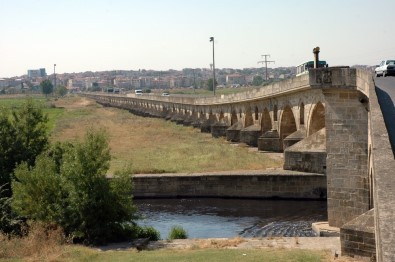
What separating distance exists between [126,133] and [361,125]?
147ft

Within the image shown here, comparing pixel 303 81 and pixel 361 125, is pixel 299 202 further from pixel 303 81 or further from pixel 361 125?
pixel 361 125

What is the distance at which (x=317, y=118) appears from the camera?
1205 inches

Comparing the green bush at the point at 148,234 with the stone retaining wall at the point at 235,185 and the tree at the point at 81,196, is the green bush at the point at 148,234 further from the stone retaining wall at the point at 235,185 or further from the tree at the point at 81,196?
the stone retaining wall at the point at 235,185

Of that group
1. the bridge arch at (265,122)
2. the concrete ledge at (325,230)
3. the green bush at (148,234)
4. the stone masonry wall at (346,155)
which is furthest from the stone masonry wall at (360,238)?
the bridge arch at (265,122)

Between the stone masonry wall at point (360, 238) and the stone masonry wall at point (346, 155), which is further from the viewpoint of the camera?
the stone masonry wall at point (346, 155)

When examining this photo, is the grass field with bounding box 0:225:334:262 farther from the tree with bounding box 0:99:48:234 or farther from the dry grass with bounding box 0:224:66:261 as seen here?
the tree with bounding box 0:99:48:234

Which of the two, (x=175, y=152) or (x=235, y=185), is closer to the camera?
(x=235, y=185)

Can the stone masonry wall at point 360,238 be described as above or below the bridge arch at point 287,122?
below

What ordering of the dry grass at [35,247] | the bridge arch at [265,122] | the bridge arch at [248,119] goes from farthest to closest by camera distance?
the bridge arch at [248,119], the bridge arch at [265,122], the dry grass at [35,247]

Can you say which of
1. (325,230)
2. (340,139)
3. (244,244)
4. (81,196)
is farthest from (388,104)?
(81,196)

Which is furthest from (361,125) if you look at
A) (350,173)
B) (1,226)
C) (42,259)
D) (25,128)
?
(25,128)

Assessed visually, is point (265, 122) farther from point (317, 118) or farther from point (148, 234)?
point (148, 234)

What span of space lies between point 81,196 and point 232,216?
801 cm

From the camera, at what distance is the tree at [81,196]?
18.9 meters
